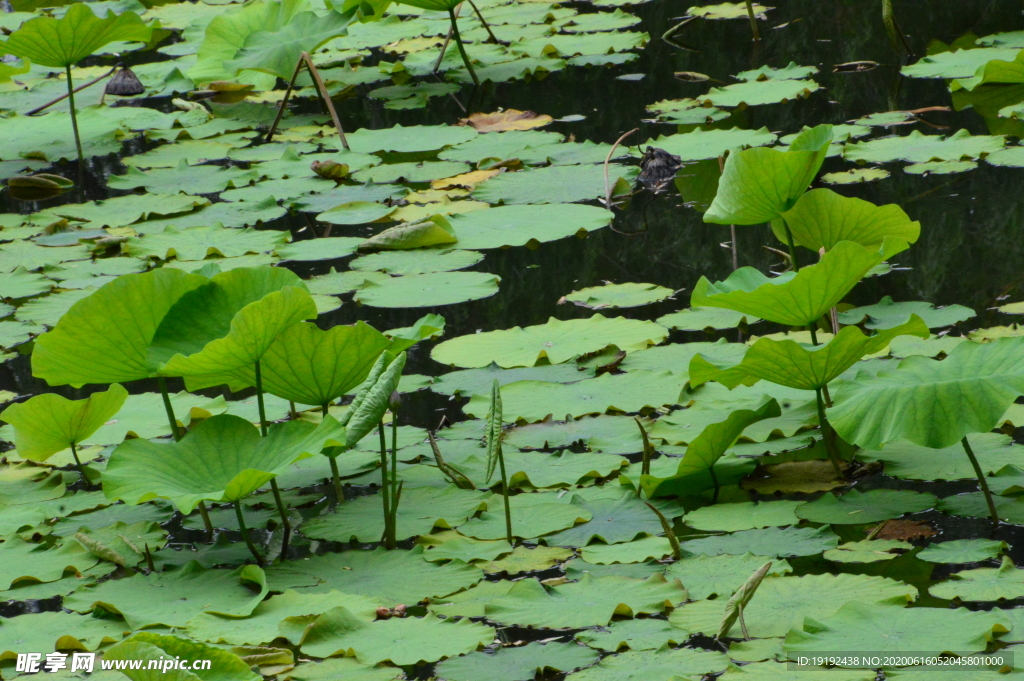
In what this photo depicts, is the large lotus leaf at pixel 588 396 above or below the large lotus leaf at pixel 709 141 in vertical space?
below

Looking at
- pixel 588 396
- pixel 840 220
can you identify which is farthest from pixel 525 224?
pixel 840 220

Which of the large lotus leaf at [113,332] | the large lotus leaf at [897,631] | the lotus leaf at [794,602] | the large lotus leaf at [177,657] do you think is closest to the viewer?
the large lotus leaf at [177,657]

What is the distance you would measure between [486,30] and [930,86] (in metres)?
2.40

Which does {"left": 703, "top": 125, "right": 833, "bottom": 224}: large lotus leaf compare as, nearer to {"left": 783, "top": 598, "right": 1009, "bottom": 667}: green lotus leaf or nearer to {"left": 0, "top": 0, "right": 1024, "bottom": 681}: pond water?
{"left": 0, "top": 0, "right": 1024, "bottom": 681}: pond water

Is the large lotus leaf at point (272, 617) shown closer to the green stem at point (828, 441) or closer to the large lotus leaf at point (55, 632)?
the large lotus leaf at point (55, 632)

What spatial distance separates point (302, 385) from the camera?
1.84m

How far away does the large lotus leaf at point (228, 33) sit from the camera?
461 cm

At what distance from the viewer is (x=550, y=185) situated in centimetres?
360

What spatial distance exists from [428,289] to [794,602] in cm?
158

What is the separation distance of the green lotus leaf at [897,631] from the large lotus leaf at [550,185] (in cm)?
222

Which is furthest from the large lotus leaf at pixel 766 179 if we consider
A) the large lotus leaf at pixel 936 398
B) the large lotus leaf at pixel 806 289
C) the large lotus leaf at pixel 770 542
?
the large lotus leaf at pixel 770 542

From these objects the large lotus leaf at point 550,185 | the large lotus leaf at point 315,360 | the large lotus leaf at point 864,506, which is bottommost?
the large lotus leaf at point 864,506

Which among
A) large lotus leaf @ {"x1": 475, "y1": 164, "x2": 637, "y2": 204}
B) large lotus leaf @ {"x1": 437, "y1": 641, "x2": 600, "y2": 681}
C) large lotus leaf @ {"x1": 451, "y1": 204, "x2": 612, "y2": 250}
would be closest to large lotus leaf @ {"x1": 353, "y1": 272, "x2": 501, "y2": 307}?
large lotus leaf @ {"x1": 451, "y1": 204, "x2": 612, "y2": 250}

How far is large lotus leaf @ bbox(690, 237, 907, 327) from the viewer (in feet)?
5.70
